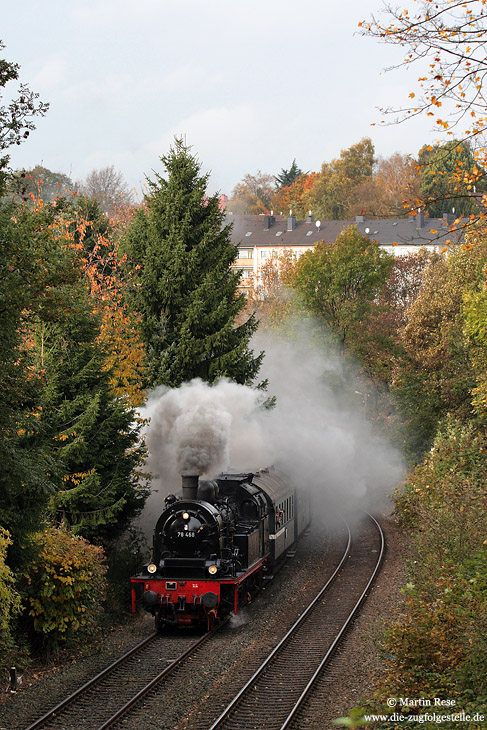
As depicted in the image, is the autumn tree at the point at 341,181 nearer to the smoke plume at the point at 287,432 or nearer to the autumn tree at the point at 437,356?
the smoke plume at the point at 287,432

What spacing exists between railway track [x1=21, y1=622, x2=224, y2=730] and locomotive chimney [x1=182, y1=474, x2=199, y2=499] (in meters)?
3.13

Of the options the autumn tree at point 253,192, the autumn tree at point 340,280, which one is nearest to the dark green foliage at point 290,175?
the autumn tree at point 253,192

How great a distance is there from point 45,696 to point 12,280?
Result: 23.6 feet

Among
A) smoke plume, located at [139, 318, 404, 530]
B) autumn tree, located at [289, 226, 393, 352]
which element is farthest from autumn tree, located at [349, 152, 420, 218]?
smoke plume, located at [139, 318, 404, 530]

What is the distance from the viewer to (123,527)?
21.5 m

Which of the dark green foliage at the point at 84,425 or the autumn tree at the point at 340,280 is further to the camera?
the autumn tree at the point at 340,280

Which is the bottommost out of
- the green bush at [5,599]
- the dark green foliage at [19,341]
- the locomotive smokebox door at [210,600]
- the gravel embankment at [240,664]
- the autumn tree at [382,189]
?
the gravel embankment at [240,664]

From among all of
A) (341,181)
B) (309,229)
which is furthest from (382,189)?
(309,229)

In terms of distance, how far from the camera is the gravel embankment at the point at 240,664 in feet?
42.2

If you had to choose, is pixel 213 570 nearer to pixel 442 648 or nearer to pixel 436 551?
pixel 436 551

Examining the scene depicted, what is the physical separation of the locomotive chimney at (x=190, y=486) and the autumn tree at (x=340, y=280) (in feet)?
99.5

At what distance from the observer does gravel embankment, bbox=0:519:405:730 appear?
42.2ft

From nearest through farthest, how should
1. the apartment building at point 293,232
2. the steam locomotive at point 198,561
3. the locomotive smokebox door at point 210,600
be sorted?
the locomotive smokebox door at point 210,600 < the steam locomotive at point 198,561 < the apartment building at point 293,232

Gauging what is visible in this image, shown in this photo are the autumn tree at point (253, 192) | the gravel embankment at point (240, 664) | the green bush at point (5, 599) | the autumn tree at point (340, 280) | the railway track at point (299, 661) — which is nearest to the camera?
the railway track at point (299, 661)
